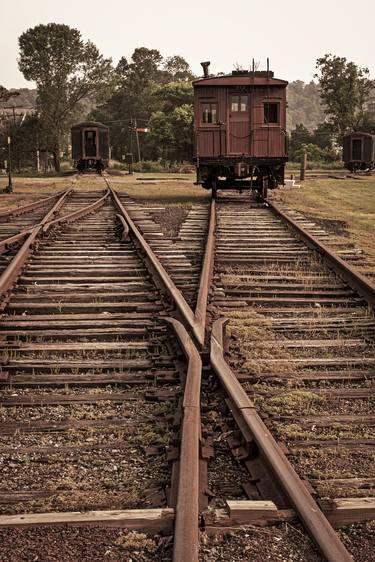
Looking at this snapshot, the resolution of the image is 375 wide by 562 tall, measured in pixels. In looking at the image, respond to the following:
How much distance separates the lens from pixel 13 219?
13898mm

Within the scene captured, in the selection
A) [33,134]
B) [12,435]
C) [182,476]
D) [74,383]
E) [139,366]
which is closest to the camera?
[182,476]

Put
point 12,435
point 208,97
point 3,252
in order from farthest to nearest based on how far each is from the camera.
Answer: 1. point 208,97
2. point 3,252
3. point 12,435

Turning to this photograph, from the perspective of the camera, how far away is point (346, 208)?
1745cm

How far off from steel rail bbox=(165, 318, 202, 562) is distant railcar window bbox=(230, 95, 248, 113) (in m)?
13.7

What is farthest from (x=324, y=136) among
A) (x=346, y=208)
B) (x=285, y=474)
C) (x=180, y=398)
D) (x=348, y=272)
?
(x=285, y=474)

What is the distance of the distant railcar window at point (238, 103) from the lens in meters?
17.1

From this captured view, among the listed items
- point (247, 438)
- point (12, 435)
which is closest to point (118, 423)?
point (12, 435)

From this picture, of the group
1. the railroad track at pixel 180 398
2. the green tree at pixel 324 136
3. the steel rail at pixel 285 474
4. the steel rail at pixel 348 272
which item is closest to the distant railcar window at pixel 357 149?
the green tree at pixel 324 136

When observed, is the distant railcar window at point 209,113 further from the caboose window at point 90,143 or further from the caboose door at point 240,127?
the caboose window at point 90,143

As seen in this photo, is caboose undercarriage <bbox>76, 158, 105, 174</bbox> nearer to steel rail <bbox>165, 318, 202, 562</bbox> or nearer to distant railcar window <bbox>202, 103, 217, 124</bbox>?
distant railcar window <bbox>202, 103, 217, 124</bbox>

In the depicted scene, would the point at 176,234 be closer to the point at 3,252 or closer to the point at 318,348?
the point at 3,252

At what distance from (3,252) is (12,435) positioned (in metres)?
6.00

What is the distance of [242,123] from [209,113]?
86 centimetres

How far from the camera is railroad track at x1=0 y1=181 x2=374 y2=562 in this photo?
261cm
